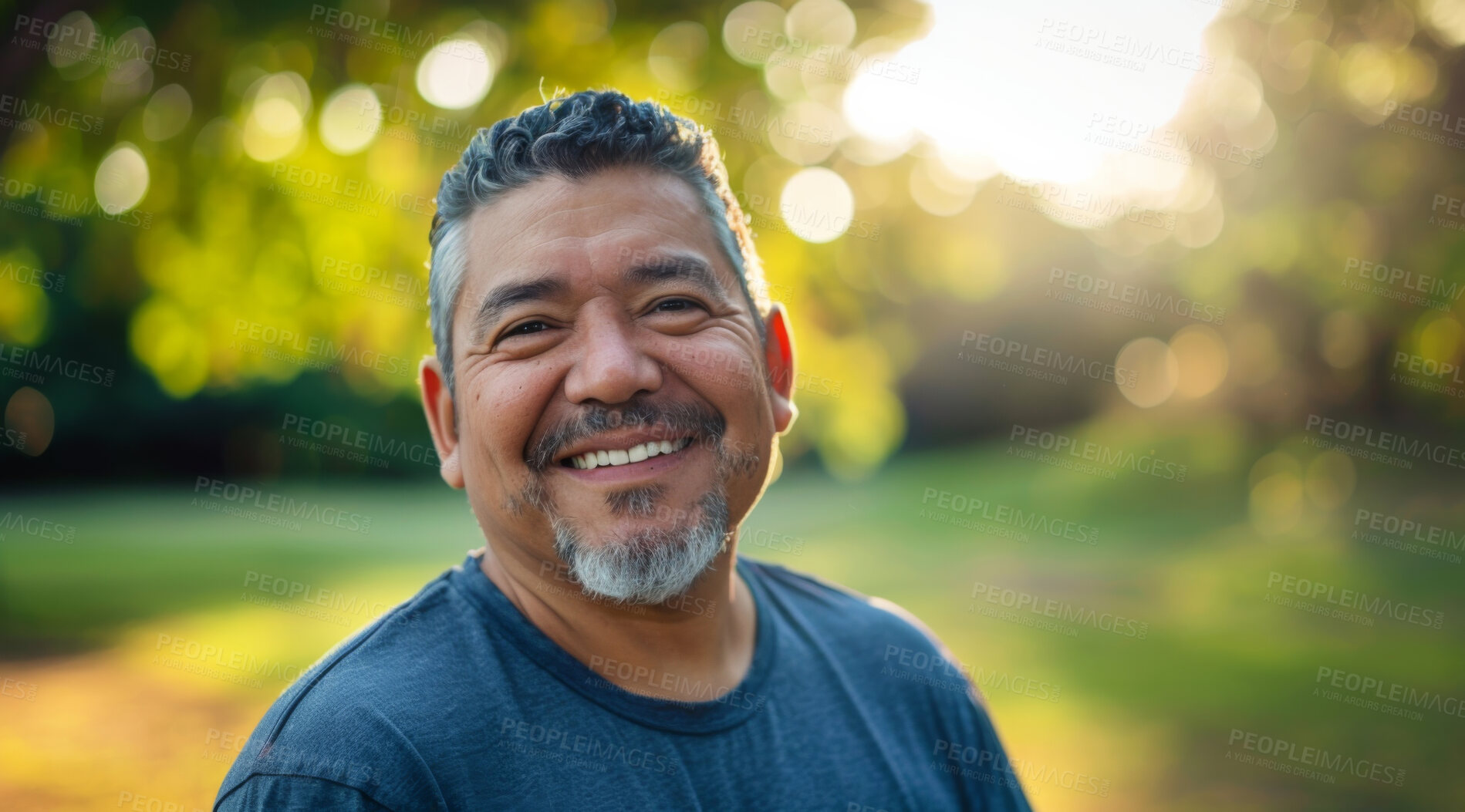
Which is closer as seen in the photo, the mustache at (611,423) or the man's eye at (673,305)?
the mustache at (611,423)

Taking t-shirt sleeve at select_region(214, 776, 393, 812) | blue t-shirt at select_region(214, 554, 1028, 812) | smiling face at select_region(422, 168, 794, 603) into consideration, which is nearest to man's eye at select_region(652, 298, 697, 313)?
smiling face at select_region(422, 168, 794, 603)

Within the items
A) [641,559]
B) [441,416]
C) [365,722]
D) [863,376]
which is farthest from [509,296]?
[863,376]

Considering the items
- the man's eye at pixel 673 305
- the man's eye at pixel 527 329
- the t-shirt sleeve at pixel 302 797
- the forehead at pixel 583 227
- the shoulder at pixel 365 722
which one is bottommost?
the t-shirt sleeve at pixel 302 797

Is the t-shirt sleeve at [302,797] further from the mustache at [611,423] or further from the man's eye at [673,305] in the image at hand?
the man's eye at [673,305]

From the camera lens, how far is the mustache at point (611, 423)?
6.73 ft

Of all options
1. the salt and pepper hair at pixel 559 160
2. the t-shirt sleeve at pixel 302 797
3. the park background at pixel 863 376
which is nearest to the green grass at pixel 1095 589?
the park background at pixel 863 376

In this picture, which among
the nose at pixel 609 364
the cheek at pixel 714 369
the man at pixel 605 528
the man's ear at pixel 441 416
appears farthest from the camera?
the man's ear at pixel 441 416

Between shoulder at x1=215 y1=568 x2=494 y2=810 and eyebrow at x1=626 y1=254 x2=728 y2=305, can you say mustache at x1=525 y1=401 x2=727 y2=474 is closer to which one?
eyebrow at x1=626 y1=254 x2=728 y2=305

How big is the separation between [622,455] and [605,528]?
0.16 m

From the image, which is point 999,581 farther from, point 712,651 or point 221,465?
point 221,465

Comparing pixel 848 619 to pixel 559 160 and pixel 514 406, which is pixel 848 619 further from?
pixel 559 160

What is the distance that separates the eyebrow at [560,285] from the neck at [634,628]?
527 millimetres

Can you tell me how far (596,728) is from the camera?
1950 mm

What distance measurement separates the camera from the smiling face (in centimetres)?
206
